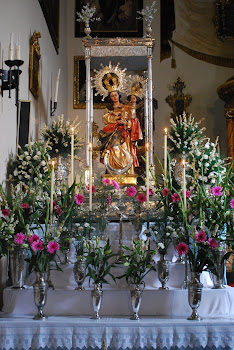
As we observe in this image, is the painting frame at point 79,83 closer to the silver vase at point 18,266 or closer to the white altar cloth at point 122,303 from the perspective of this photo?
the silver vase at point 18,266

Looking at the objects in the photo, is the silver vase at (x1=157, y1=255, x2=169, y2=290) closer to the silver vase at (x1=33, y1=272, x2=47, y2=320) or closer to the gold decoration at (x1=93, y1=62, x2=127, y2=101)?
the silver vase at (x1=33, y1=272, x2=47, y2=320)

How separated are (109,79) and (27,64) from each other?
3.23ft

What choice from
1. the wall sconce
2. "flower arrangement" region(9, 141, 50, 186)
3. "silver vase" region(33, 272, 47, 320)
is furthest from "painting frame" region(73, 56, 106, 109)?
"silver vase" region(33, 272, 47, 320)

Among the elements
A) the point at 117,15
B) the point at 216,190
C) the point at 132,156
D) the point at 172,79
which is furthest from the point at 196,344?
the point at 117,15

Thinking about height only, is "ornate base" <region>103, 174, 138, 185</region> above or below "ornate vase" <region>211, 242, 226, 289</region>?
above

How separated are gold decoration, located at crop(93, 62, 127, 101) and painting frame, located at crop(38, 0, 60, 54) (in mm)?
1140

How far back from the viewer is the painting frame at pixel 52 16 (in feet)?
21.0

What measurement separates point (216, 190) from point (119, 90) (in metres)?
2.93

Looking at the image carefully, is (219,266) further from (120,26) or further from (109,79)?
(120,26)

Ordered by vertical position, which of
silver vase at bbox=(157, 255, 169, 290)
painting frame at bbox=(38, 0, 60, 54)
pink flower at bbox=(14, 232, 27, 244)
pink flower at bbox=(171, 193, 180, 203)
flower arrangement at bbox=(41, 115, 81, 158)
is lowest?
silver vase at bbox=(157, 255, 169, 290)

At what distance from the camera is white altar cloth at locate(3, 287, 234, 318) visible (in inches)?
120

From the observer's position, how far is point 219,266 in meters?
3.05

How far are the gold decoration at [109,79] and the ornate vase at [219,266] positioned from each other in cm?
317

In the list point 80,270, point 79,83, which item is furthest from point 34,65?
point 80,270
